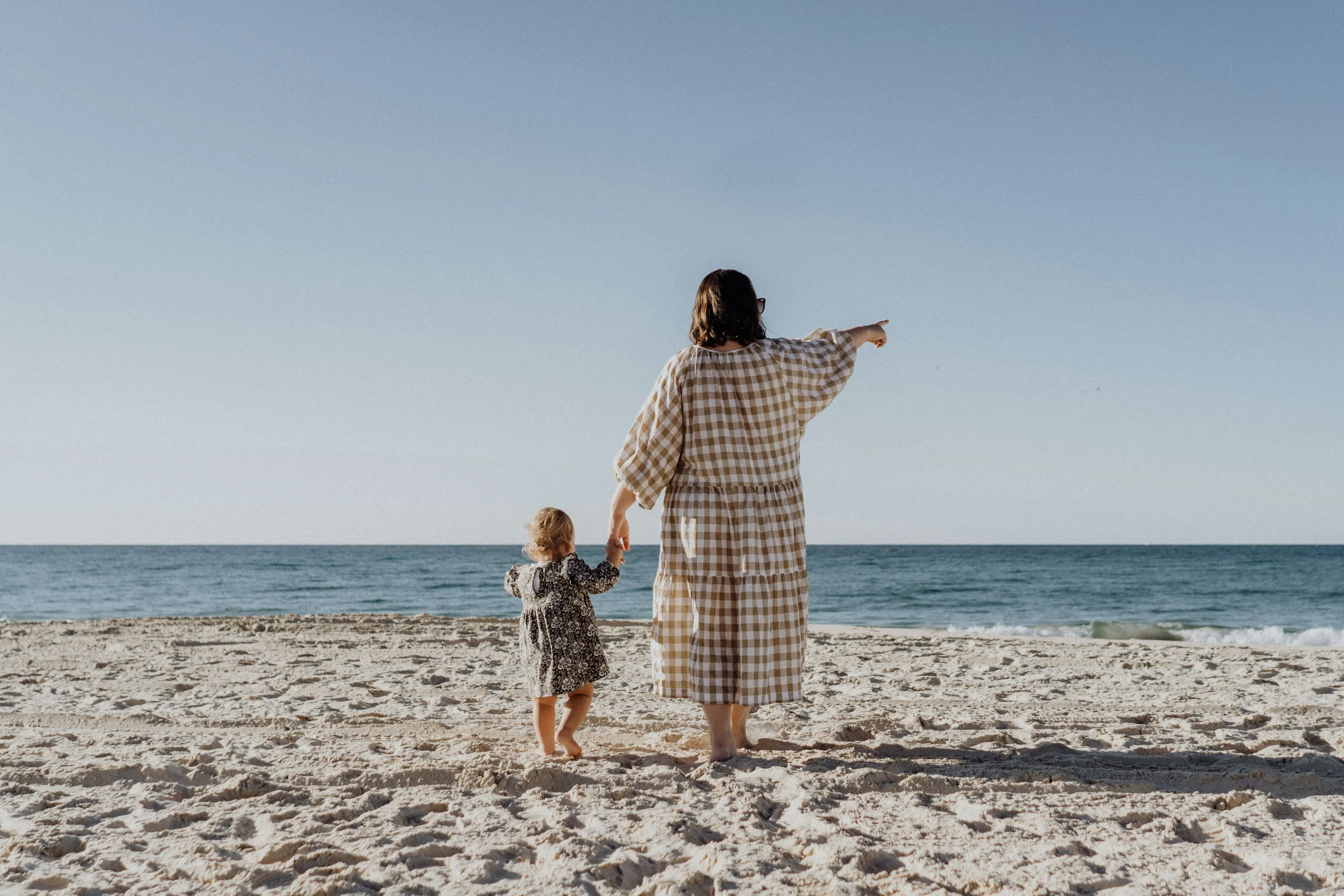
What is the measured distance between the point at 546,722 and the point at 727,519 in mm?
1085

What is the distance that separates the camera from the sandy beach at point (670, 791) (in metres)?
2.28

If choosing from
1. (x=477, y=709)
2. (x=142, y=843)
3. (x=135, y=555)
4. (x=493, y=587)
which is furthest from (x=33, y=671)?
(x=135, y=555)

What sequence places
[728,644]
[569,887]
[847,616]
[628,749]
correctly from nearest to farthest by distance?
[569,887] < [728,644] < [628,749] < [847,616]

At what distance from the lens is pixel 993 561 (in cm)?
4484

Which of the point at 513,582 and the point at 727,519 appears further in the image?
the point at 513,582

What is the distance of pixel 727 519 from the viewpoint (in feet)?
11.0

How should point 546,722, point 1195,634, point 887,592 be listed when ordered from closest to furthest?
point 546,722 < point 1195,634 < point 887,592

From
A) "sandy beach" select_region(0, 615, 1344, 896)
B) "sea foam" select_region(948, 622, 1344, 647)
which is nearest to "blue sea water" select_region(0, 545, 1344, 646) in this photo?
"sea foam" select_region(948, 622, 1344, 647)

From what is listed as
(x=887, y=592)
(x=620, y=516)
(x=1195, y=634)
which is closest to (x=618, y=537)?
(x=620, y=516)

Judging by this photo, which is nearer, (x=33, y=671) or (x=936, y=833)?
(x=936, y=833)

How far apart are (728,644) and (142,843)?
1893 mm

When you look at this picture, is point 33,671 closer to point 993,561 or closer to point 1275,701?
point 1275,701

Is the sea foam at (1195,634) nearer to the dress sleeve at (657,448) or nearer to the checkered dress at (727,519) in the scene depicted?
the checkered dress at (727,519)

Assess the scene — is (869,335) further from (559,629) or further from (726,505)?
(559,629)
